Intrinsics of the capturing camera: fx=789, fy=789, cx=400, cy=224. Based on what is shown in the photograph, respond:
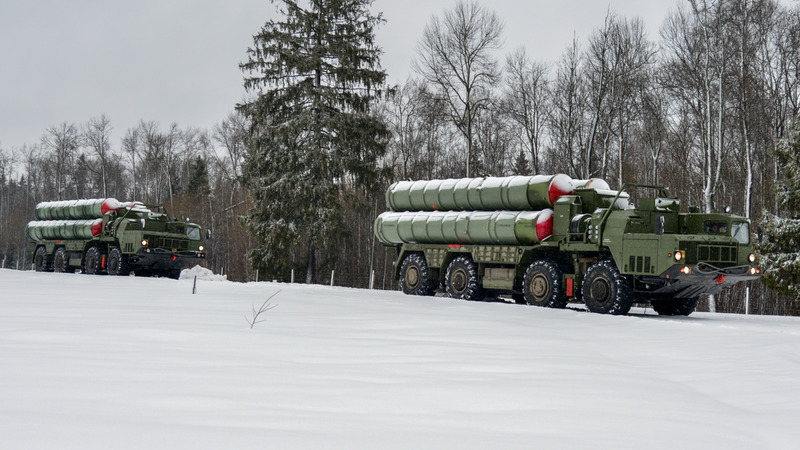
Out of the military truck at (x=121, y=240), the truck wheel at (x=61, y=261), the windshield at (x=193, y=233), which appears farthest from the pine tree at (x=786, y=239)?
the truck wheel at (x=61, y=261)

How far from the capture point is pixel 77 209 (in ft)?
109

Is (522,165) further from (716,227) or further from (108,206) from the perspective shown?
(716,227)

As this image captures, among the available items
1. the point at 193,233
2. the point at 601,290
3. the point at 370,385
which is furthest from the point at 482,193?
the point at 370,385

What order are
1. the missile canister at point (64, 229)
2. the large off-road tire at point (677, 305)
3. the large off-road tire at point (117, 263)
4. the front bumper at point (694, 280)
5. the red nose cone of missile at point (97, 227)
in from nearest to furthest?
the front bumper at point (694, 280) → the large off-road tire at point (677, 305) → the large off-road tire at point (117, 263) → the red nose cone of missile at point (97, 227) → the missile canister at point (64, 229)

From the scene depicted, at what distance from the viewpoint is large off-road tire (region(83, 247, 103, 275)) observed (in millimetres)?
30609

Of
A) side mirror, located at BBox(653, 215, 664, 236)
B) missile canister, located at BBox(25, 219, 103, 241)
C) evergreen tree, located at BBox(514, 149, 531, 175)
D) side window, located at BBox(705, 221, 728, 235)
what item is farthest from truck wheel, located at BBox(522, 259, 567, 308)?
evergreen tree, located at BBox(514, 149, 531, 175)

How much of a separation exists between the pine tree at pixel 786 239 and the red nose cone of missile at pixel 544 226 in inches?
354

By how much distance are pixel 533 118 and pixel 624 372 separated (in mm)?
31204

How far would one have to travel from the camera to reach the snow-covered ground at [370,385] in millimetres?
4578

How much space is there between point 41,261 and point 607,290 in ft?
93.9

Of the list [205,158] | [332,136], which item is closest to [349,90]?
[332,136]

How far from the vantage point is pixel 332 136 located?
34.4 m

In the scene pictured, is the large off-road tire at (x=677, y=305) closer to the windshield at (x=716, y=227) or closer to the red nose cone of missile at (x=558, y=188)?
the windshield at (x=716, y=227)

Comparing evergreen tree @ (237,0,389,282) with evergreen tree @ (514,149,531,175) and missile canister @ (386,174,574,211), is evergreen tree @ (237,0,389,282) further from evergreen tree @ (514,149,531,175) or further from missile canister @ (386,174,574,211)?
evergreen tree @ (514,149,531,175)
